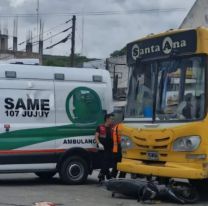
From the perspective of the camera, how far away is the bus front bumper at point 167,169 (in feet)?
35.8

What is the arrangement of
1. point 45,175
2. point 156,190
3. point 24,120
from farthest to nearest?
point 45,175 < point 24,120 < point 156,190

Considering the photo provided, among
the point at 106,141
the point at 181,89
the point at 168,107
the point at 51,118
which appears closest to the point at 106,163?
the point at 106,141

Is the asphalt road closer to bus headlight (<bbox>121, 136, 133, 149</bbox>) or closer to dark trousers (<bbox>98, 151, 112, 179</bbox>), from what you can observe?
dark trousers (<bbox>98, 151, 112, 179</bbox>)

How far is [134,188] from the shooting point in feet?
38.0

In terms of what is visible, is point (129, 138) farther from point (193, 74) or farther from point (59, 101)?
point (59, 101)

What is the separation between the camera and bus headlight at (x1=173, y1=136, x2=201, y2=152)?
35.8 ft

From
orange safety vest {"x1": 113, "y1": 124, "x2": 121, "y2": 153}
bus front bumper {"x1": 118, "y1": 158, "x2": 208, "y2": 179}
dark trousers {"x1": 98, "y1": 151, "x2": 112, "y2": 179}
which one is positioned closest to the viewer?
bus front bumper {"x1": 118, "y1": 158, "x2": 208, "y2": 179}

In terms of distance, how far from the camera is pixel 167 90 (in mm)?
11750

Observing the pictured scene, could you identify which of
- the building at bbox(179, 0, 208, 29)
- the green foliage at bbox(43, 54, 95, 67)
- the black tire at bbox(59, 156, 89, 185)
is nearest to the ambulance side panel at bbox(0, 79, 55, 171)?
the black tire at bbox(59, 156, 89, 185)

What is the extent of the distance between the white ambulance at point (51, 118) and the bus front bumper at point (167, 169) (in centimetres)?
238

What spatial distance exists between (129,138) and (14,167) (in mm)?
3048

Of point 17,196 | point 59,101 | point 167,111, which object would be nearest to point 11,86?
point 59,101

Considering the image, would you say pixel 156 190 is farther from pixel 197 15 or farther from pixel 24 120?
pixel 197 15

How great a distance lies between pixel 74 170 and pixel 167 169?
150 inches
